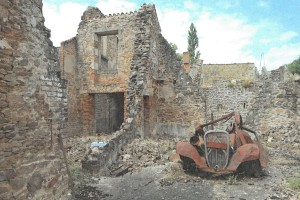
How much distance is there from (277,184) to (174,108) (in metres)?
8.12

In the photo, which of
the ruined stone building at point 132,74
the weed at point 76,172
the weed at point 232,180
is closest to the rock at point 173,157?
the weed at point 232,180

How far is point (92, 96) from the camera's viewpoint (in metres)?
17.0

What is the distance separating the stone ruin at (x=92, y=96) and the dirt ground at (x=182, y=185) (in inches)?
28.1

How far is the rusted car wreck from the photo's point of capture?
25.4ft

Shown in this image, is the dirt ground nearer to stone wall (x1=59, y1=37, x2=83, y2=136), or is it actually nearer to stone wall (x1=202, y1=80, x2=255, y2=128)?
stone wall (x1=59, y1=37, x2=83, y2=136)

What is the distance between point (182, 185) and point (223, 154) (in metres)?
1.34

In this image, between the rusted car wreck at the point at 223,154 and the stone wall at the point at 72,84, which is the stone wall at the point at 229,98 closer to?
the stone wall at the point at 72,84

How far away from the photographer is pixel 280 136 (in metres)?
13.3

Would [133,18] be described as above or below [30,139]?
above

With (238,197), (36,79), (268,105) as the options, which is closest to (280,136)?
(268,105)

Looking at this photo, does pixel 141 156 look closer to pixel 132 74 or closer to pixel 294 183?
pixel 294 183

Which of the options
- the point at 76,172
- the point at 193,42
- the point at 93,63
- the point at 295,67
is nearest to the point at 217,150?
the point at 76,172

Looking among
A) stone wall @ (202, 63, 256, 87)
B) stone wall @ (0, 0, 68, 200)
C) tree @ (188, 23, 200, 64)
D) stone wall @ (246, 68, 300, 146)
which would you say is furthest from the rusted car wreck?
tree @ (188, 23, 200, 64)

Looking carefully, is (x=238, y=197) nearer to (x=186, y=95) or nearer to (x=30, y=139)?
(x=30, y=139)
